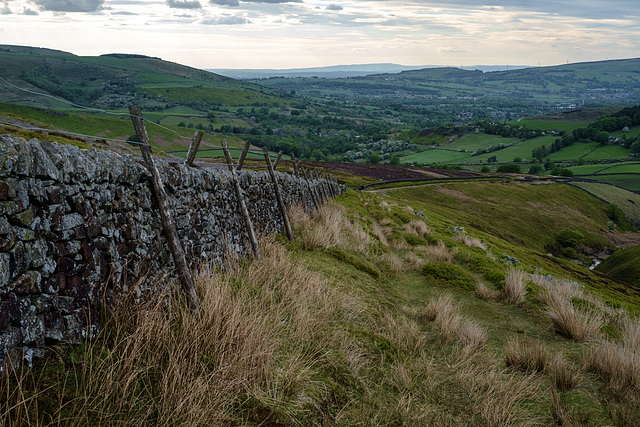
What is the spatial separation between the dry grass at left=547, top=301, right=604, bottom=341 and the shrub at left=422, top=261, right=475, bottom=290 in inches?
127

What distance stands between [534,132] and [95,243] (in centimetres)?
19944

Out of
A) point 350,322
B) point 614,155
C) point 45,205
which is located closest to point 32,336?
point 45,205

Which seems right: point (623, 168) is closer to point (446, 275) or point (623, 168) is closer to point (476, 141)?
point (476, 141)

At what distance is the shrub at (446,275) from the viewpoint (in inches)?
495

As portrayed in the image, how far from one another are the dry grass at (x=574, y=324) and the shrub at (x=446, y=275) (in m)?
3.23

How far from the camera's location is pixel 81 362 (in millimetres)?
3805

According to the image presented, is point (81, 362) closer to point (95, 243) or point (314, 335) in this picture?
point (95, 243)

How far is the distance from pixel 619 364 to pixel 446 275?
6544 mm

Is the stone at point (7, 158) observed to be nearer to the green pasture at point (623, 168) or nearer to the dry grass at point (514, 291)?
the dry grass at point (514, 291)

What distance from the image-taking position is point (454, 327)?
7.98 meters

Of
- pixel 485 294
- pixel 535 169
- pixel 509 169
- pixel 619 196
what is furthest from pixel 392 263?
pixel 535 169

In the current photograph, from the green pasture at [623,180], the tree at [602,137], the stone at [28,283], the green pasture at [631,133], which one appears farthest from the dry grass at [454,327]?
the green pasture at [631,133]

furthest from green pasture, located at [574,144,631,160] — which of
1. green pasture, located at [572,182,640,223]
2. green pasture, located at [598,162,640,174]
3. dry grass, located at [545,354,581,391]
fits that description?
dry grass, located at [545,354,581,391]

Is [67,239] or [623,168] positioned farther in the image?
[623,168]
